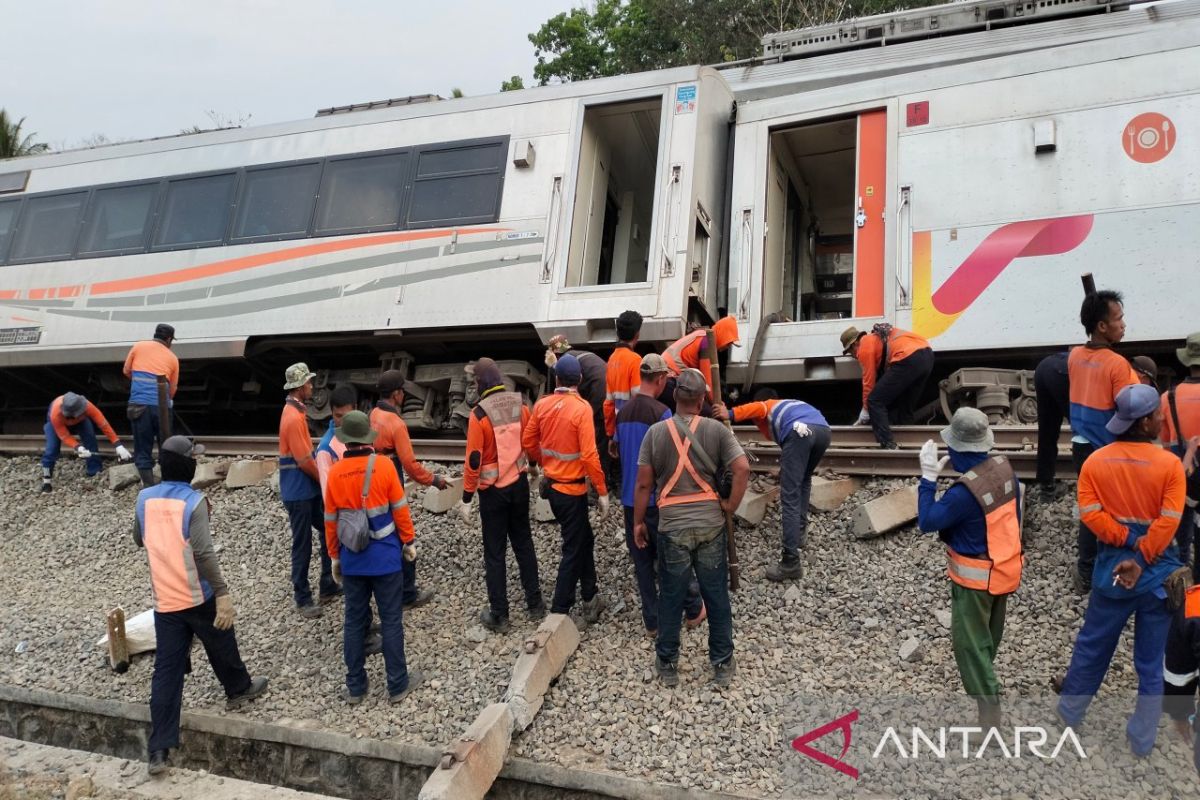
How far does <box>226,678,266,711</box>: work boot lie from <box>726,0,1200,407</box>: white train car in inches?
186

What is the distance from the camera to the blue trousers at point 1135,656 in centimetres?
362

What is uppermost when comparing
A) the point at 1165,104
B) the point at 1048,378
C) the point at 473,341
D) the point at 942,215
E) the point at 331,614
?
the point at 1165,104

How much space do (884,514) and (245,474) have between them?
573 cm

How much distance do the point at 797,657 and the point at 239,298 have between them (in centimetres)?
718

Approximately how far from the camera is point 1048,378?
529 cm

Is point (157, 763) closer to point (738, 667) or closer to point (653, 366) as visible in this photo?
point (738, 667)

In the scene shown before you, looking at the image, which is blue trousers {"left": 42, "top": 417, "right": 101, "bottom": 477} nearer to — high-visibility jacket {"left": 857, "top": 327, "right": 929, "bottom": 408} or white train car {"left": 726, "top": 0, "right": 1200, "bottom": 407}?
white train car {"left": 726, "top": 0, "right": 1200, "bottom": 407}

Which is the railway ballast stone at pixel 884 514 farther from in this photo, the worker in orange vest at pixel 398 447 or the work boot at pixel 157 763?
the work boot at pixel 157 763

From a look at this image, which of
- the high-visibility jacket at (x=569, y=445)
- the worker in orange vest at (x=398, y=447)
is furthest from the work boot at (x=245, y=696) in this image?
the high-visibility jacket at (x=569, y=445)

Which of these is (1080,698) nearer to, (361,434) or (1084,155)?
(361,434)

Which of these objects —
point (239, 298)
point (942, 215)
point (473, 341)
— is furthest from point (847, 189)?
point (239, 298)

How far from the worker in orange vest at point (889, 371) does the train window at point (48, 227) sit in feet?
30.3

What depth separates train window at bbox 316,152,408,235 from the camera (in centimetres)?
880

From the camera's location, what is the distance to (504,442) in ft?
17.3
